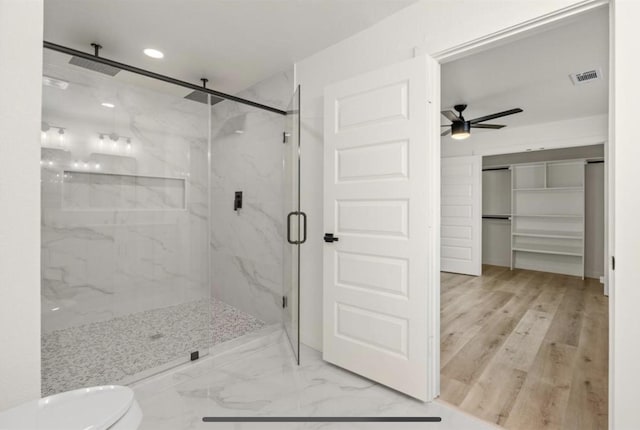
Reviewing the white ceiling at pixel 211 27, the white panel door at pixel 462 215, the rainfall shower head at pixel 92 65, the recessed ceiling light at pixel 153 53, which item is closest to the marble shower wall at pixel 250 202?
the white ceiling at pixel 211 27

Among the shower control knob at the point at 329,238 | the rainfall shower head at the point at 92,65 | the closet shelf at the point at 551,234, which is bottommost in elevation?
the closet shelf at the point at 551,234

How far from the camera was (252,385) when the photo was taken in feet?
6.81

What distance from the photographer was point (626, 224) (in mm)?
1329

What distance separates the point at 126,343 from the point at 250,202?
1.68m

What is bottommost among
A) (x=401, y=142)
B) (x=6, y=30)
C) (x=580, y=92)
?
(x=401, y=142)

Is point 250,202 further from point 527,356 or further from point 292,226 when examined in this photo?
point 527,356

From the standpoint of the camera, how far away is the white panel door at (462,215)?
17.8 ft

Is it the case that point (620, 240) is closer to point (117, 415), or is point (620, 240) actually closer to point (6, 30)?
point (117, 415)

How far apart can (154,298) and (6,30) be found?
2.49m

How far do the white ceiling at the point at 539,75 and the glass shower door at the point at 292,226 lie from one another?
1.55m

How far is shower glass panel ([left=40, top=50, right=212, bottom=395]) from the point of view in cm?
248

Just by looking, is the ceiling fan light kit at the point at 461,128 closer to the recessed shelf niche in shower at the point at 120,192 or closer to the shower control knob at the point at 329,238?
the shower control knob at the point at 329,238

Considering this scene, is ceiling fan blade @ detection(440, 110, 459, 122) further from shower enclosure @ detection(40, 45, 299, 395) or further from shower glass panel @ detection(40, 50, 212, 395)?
shower glass panel @ detection(40, 50, 212, 395)

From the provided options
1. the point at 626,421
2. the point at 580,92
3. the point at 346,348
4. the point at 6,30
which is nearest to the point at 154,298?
the point at 346,348
